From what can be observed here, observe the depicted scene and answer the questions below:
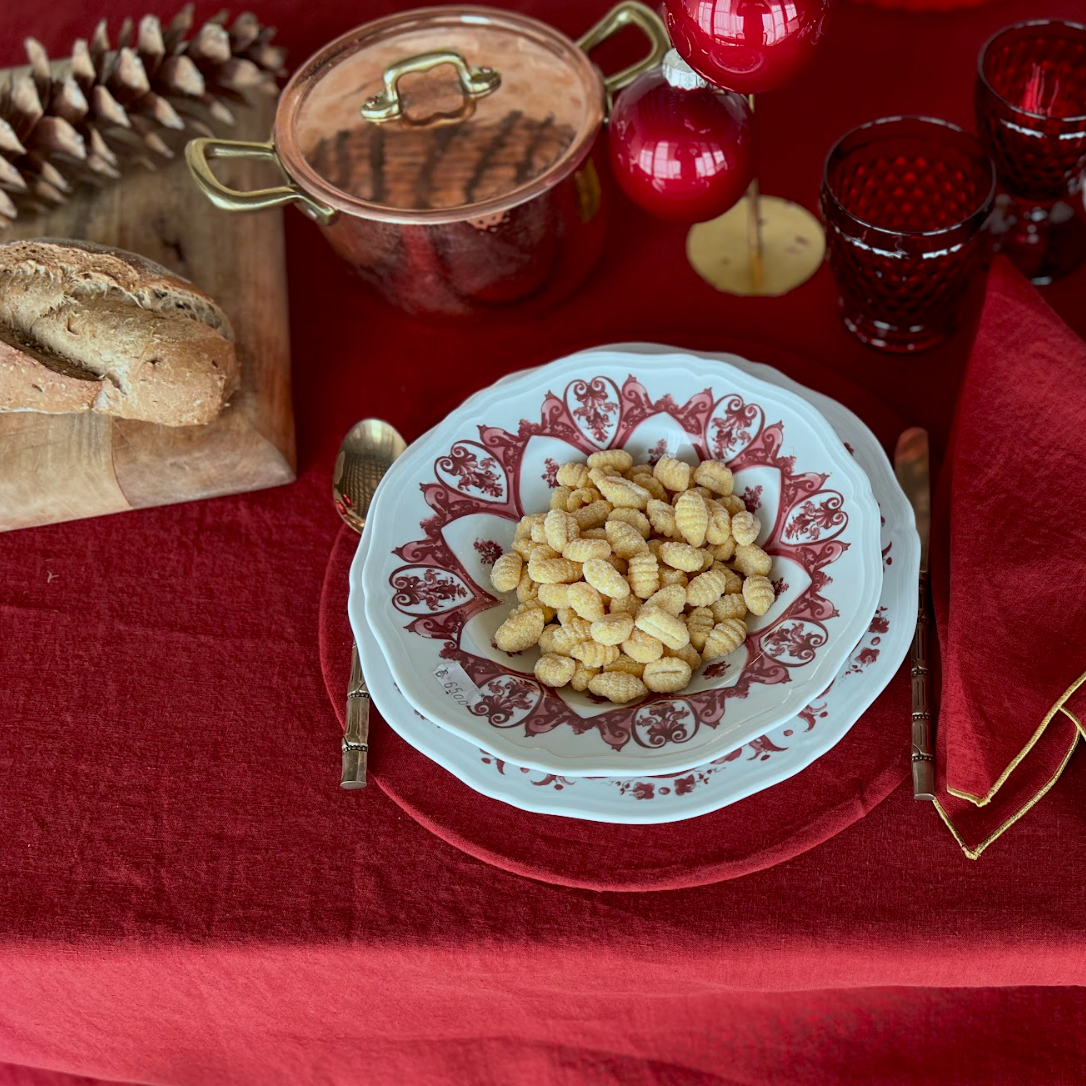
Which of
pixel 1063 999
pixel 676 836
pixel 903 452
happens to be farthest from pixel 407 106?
pixel 1063 999

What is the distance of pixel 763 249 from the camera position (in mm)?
811

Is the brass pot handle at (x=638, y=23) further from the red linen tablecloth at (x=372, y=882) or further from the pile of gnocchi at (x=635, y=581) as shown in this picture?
the pile of gnocchi at (x=635, y=581)

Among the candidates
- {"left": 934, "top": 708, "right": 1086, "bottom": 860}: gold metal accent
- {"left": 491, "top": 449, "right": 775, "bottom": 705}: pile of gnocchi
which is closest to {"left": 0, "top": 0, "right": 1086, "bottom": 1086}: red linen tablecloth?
{"left": 934, "top": 708, "right": 1086, "bottom": 860}: gold metal accent

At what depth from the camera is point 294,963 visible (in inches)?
22.4

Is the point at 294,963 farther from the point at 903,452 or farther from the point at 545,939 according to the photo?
the point at 903,452

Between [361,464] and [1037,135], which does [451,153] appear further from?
[1037,135]

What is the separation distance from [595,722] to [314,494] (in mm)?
280

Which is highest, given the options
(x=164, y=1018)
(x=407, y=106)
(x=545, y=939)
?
(x=407, y=106)

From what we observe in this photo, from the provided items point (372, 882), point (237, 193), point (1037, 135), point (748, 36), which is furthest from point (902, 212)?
point (372, 882)

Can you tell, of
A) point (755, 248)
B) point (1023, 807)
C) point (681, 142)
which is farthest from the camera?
point (755, 248)

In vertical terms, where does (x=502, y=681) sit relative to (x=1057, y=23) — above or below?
below

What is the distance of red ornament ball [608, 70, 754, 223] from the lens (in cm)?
65

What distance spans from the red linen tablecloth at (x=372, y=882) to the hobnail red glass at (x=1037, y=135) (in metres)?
0.04

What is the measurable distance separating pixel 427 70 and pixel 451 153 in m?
Result: 0.06
